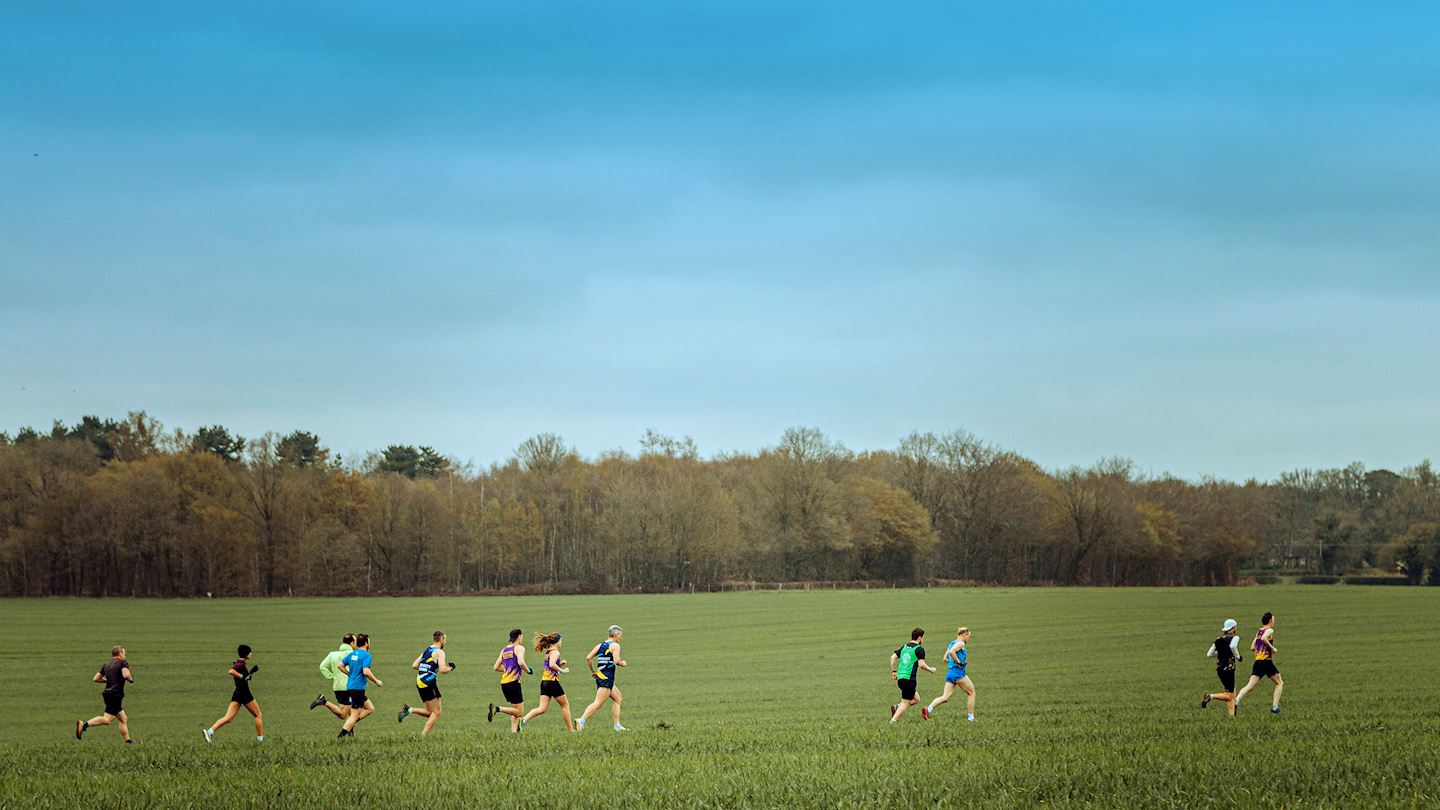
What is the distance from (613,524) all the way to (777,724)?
11344 cm

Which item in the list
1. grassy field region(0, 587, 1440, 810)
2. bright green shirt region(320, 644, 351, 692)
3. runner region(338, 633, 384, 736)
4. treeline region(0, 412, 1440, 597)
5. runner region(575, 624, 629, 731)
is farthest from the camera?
treeline region(0, 412, 1440, 597)

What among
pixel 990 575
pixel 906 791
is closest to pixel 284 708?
pixel 906 791

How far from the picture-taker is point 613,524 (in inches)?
5522

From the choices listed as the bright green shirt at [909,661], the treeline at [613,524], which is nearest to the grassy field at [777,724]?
the bright green shirt at [909,661]

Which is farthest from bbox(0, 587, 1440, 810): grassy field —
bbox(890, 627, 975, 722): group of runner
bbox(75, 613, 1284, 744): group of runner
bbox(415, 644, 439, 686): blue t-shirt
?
bbox(415, 644, 439, 686): blue t-shirt

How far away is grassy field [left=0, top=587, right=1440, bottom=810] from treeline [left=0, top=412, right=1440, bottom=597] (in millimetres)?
49948

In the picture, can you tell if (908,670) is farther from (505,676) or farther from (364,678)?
(364,678)

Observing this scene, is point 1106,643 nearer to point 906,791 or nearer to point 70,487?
point 906,791

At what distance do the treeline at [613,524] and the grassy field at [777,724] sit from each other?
49.9 metres

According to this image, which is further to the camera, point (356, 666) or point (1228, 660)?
point (1228, 660)

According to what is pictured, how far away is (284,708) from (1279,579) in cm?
13988

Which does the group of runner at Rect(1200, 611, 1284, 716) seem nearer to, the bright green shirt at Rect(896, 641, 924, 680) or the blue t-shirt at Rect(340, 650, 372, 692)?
the bright green shirt at Rect(896, 641, 924, 680)

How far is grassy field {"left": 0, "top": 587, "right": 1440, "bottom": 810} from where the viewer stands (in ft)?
54.6

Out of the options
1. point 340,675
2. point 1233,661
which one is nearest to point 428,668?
point 340,675
